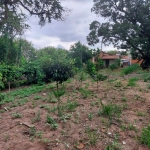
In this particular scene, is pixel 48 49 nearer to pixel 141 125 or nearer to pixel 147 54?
pixel 147 54

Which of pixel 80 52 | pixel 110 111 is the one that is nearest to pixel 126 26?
pixel 80 52

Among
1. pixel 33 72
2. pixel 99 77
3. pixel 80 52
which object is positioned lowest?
pixel 99 77

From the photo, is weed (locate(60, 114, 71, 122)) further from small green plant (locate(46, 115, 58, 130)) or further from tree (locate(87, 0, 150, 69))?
tree (locate(87, 0, 150, 69))

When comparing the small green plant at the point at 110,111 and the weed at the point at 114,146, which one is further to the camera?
the small green plant at the point at 110,111

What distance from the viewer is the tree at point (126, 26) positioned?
14.5 m

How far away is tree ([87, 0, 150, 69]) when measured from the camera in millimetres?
14531

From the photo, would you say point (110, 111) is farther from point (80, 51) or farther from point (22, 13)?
point (80, 51)

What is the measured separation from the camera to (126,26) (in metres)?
14.0

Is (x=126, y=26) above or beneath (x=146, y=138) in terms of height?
above

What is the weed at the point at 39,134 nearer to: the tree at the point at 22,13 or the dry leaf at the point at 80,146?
the dry leaf at the point at 80,146

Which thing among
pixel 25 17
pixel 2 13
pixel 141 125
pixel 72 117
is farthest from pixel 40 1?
pixel 141 125

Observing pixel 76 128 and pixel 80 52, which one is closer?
pixel 76 128

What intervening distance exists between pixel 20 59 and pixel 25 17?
99.4 inches

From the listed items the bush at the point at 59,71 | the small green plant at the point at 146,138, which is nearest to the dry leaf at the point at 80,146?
the small green plant at the point at 146,138
